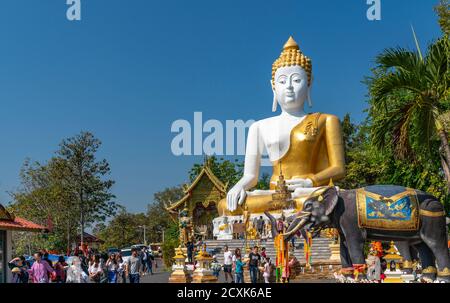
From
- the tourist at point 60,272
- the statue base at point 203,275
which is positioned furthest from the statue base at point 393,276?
the tourist at point 60,272

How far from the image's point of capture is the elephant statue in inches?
431

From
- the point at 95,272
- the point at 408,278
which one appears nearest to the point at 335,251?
the point at 408,278

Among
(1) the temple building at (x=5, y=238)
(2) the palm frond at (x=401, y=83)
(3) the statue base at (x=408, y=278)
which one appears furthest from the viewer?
(1) the temple building at (x=5, y=238)

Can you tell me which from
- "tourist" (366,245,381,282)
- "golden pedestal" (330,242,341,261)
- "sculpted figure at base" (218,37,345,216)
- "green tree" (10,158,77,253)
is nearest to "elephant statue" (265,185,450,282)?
"tourist" (366,245,381,282)

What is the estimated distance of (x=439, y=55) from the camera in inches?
458

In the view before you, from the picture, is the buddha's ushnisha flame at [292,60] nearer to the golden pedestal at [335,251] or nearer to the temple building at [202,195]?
the golden pedestal at [335,251]

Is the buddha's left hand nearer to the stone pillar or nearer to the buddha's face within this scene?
the buddha's face

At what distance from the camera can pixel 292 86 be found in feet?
72.4

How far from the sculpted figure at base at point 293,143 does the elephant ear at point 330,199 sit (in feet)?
31.9

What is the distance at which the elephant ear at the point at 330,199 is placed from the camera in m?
11.5

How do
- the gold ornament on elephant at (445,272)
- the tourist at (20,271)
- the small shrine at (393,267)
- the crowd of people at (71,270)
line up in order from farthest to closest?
the tourist at (20,271) → the small shrine at (393,267) → the crowd of people at (71,270) → the gold ornament on elephant at (445,272)

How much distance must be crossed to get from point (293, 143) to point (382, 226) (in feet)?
37.3

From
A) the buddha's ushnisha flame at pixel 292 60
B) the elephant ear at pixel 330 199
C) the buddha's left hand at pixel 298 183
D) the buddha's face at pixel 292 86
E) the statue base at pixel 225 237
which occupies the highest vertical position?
the buddha's ushnisha flame at pixel 292 60
